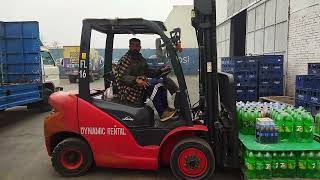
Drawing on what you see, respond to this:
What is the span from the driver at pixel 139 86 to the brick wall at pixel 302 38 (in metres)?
5.95

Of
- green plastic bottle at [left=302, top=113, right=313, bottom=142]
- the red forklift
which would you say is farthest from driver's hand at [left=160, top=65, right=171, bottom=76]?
green plastic bottle at [left=302, top=113, right=313, bottom=142]

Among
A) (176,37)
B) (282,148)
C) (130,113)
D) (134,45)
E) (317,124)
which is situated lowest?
(282,148)

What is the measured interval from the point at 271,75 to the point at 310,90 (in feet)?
12.2

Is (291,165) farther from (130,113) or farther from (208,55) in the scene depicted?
(130,113)

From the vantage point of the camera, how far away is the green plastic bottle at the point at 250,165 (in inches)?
208

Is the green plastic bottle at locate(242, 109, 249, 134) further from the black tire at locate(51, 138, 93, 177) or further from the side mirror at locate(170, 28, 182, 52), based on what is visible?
the black tire at locate(51, 138, 93, 177)

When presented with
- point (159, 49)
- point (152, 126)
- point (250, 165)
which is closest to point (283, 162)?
point (250, 165)

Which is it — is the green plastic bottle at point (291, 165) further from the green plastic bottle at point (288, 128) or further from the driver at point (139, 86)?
the driver at point (139, 86)

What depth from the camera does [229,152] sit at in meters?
5.79

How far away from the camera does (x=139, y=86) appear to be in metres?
5.98

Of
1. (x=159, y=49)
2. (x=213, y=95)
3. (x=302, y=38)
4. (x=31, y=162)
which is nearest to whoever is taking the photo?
(x=213, y=95)

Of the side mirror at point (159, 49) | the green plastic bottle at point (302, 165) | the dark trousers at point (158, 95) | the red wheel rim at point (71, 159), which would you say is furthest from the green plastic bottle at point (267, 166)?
the red wheel rim at point (71, 159)

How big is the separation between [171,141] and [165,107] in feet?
1.91

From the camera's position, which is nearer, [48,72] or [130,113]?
[130,113]
